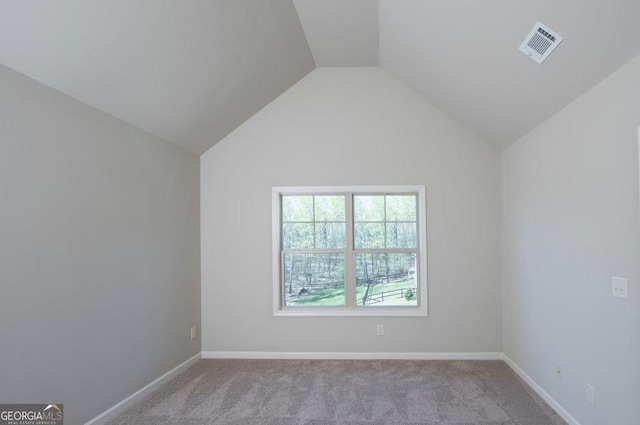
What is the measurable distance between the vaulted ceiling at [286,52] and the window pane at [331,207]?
132 cm

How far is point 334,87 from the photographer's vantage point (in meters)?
4.30

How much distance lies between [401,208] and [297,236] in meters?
1.27

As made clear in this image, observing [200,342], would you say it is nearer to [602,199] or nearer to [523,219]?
[523,219]

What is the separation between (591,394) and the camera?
2.47 meters

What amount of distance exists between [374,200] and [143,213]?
246 cm

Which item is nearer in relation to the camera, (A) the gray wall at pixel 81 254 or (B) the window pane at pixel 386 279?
(A) the gray wall at pixel 81 254

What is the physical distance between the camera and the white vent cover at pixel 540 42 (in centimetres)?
224

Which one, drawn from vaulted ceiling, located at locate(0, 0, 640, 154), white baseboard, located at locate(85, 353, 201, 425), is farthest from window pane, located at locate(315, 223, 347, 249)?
white baseboard, located at locate(85, 353, 201, 425)

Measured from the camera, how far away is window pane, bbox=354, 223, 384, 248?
4.38 m

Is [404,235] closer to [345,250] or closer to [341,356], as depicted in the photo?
[345,250]

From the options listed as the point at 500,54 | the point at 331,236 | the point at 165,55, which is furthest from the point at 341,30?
the point at 331,236

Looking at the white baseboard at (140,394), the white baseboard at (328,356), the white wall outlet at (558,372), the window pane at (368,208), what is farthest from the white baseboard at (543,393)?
the white baseboard at (140,394)

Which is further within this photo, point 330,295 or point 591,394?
point 330,295

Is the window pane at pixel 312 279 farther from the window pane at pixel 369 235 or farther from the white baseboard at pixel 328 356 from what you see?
the white baseboard at pixel 328 356
